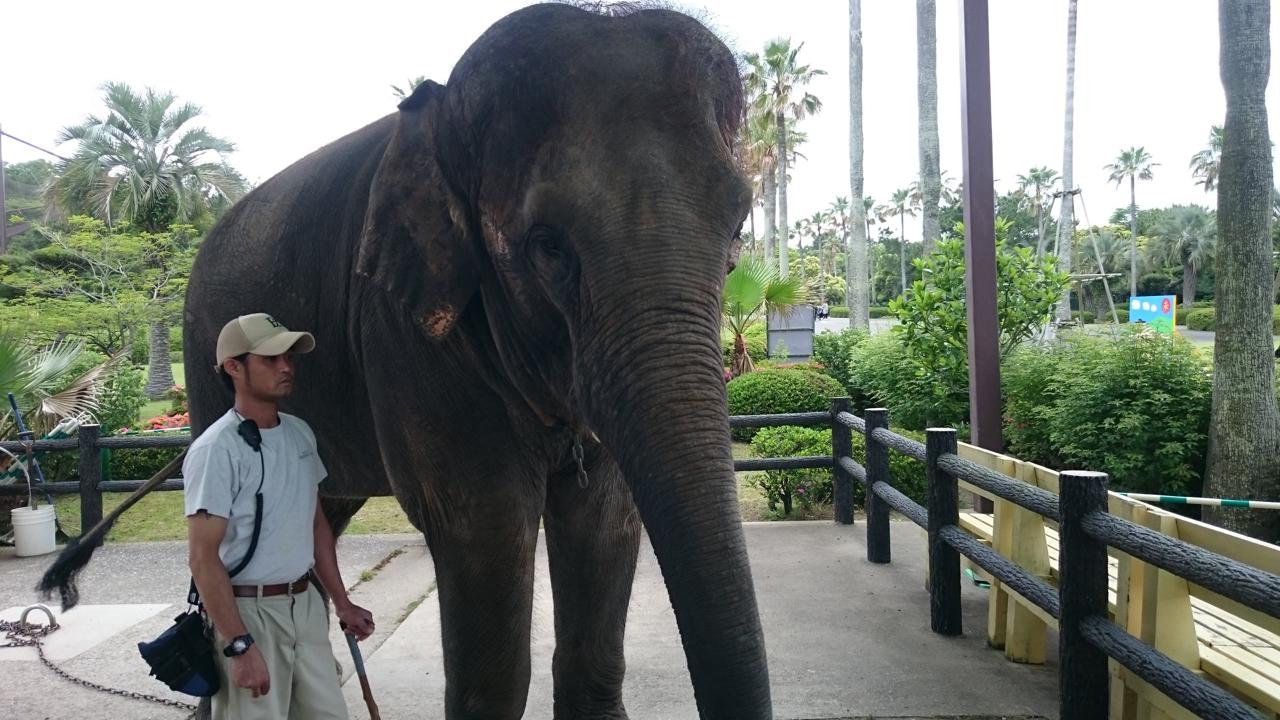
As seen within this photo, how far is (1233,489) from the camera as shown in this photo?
27.3ft

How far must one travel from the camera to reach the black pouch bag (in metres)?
2.33

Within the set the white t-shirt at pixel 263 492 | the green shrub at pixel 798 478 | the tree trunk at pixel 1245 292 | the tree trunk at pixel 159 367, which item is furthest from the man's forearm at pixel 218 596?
the tree trunk at pixel 159 367

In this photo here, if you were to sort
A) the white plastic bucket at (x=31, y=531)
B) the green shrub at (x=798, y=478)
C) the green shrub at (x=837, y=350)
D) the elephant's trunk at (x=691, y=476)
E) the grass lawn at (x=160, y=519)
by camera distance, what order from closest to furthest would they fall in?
1. the elephant's trunk at (x=691, y=476)
2. the white plastic bucket at (x=31, y=531)
3. the green shrub at (x=798, y=478)
4. the grass lawn at (x=160, y=519)
5. the green shrub at (x=837, y=350)

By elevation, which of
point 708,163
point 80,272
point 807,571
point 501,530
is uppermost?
point 80,272

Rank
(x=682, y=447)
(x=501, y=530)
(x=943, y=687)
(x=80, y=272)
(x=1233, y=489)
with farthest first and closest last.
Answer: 1. (x=80, y=272)
2. (x=1233, y=489)
3. (x=943, y=687)
4. (x=501, y=530)
5. (x=682, y=447)

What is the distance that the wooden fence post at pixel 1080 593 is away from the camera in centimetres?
322

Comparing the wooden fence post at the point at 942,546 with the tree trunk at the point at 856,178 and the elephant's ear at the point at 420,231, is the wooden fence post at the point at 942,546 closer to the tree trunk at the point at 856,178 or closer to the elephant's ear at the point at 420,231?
the elephant's ear at the point at 420,231

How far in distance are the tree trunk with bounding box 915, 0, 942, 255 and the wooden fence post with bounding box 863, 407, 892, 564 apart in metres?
13.6

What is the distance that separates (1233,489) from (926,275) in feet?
17.8

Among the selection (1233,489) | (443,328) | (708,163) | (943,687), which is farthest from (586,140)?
(1233,489)

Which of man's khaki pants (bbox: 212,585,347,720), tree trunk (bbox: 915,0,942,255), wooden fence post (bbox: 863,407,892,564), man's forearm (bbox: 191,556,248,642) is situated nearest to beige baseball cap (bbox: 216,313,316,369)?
man's forearm (bbox: 191,556,248,642)

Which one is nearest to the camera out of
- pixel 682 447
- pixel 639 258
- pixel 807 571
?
pixel 682 447

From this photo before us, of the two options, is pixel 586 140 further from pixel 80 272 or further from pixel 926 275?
pixel 80 272

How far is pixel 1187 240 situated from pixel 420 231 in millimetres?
77373
